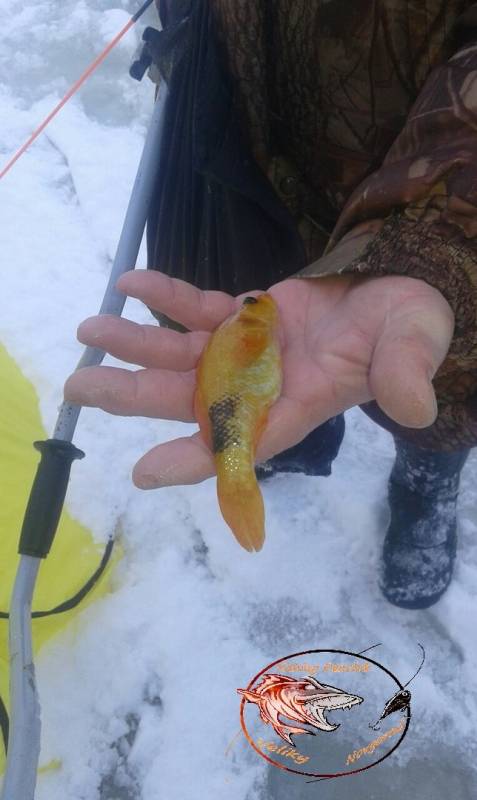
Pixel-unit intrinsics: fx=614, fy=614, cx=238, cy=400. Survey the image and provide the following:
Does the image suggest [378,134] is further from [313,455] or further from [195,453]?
[313,455]

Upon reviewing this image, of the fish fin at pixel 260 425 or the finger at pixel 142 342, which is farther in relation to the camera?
the finger at pixel 142 342

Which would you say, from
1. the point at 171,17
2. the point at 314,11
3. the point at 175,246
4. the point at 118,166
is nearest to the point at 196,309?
the point at 175,246

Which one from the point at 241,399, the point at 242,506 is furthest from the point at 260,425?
the point at 242,506

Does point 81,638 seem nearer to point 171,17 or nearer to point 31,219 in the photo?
point 171,17

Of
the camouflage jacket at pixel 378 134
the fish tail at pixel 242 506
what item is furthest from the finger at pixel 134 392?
the camouflage jacket at pixel 378 134

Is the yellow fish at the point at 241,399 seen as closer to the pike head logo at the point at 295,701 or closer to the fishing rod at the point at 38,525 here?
the fishing rod at the point at 38,525

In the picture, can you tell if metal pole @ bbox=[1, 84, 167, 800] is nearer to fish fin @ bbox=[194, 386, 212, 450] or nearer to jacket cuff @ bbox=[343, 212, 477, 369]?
fish fin @ bbox=[194, 386, 212, 450]

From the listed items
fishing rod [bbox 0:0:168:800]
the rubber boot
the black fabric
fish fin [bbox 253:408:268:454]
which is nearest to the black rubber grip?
fishing rod [bbox 0:0:168:800]
